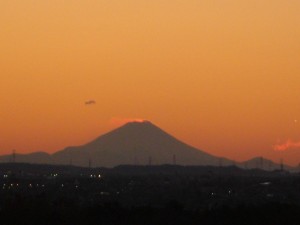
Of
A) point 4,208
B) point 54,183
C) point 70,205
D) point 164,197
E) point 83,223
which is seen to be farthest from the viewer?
point 54,183

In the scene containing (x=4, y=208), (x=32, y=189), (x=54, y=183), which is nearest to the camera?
(x=4, y=208)

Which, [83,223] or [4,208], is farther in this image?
[4,208]

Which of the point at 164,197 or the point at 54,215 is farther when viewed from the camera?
the point at 164,197

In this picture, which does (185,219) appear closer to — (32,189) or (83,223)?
(83,223)

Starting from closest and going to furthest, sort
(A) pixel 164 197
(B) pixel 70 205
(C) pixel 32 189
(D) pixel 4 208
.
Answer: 1. (D) pixel 4 208
2. (B) pixel 70 205
3. (A) pixel 164 197
4. (C) pixel 32 189

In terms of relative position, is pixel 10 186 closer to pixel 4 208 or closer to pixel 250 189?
pixel 250 189

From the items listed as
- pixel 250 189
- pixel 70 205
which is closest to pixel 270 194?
pixel 250 189

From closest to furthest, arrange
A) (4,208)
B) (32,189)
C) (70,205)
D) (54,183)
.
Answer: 1. (4,208)
2. (70,205)
3. (32,189)
4. (54,183)

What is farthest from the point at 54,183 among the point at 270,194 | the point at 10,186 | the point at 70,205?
the point at 70,205
